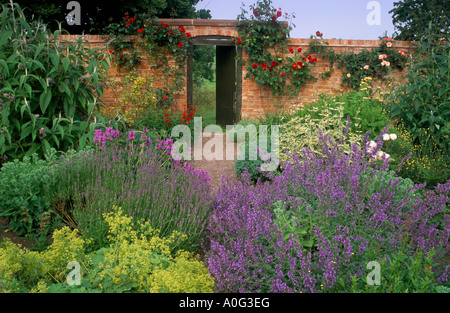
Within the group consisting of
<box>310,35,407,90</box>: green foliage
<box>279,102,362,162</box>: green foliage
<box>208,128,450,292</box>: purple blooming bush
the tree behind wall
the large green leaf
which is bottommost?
<box>208,128,450,292</box>: purple blooming bush

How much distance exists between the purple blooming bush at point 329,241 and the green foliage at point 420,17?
35.0 feet

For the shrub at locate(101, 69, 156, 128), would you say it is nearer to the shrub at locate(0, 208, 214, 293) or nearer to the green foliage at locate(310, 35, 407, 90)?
the green foliage at locate(310, 35, 407, 90)

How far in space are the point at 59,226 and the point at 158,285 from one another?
1.77 m

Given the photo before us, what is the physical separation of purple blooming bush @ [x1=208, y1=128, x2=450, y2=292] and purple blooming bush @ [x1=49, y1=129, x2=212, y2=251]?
0.36 metres

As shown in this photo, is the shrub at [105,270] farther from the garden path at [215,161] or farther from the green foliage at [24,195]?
the garden path at [215,161]

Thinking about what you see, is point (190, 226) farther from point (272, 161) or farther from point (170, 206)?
point (272, 161)

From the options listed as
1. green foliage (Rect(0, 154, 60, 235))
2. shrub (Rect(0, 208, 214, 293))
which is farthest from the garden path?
shrub (Rect(0, 208, 214, 293))

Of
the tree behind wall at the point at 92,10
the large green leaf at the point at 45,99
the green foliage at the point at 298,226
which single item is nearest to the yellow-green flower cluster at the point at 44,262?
the green foliage at the point at 298,226

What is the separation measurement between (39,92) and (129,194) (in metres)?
2.50

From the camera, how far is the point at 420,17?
1252 cm

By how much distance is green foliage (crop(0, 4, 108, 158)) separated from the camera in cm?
461

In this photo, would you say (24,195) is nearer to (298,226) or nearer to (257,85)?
(298,226)
